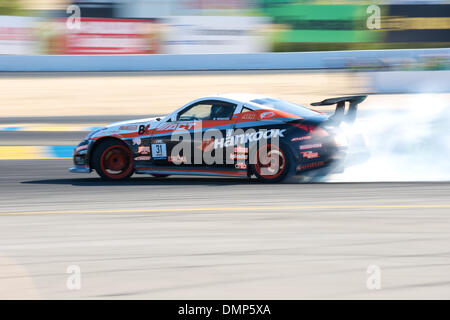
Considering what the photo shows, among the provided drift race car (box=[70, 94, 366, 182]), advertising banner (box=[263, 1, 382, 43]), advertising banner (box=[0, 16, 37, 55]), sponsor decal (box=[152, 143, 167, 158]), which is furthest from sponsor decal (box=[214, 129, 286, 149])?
advertising banner (box=[0, 16, 37, 55])

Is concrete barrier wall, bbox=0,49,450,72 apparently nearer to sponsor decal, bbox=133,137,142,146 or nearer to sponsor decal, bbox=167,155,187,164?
sponsor decal, bbox=133,137,142,146

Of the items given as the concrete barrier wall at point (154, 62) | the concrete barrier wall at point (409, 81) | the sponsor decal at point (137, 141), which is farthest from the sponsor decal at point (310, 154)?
the concrete barrier wall at point (154, 62)

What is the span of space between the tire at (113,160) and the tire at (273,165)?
6.36ft

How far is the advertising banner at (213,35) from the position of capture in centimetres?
2989

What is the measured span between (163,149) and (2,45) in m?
22.0

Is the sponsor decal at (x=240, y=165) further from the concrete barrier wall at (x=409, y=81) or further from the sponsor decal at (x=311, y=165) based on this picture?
the concrete barrier wall at (x=409, y=81)

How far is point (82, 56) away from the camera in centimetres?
2962

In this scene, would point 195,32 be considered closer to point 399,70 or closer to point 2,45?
point 2,45

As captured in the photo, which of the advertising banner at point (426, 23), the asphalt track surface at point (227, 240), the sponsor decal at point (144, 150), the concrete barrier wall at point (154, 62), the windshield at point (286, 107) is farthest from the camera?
the concrete barrier wall at point (154, 62)

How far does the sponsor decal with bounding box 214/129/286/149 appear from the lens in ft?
29.8

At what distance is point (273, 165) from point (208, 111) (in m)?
1.15
